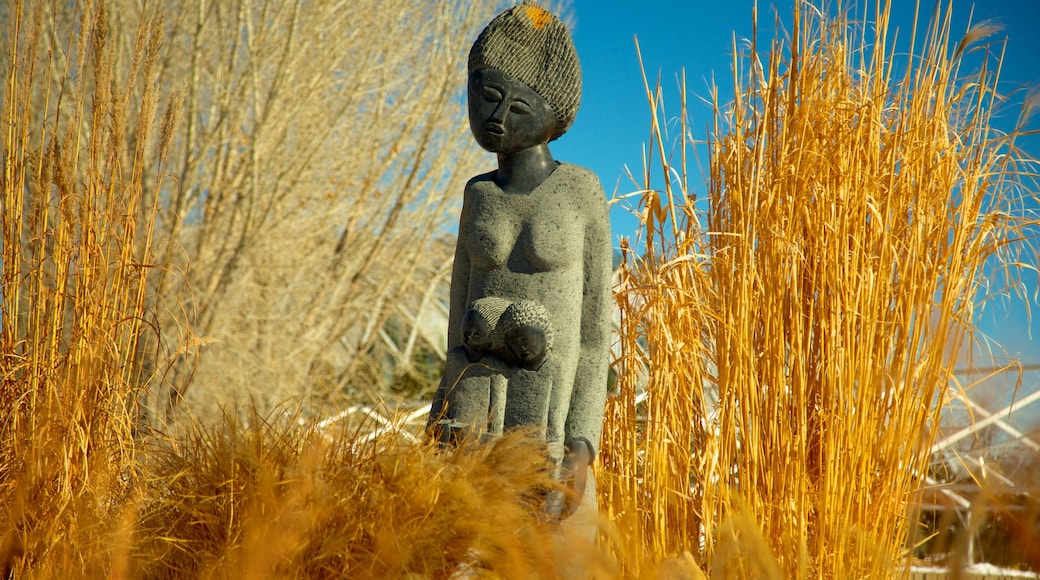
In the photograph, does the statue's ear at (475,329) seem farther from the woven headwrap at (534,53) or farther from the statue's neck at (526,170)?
the woven headwrap at (534,53)

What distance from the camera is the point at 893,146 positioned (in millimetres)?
2301

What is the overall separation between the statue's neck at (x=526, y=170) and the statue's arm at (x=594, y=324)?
0.12 m

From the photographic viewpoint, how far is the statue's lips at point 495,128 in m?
1.98

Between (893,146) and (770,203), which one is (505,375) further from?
(893,146)

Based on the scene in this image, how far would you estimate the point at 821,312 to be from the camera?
2.29 meters

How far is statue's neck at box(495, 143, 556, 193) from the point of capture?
2.02 meters

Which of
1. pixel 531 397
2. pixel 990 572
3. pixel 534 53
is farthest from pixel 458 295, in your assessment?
pixel 990 572

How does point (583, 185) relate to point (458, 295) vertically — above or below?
above

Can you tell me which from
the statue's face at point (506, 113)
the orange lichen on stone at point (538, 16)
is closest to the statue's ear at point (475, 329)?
the statue's face at point (506, 113)

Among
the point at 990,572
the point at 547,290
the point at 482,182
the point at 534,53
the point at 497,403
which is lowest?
the point at 990,572

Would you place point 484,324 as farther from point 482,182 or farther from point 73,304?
point 73,304

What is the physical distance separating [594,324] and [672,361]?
48 cm

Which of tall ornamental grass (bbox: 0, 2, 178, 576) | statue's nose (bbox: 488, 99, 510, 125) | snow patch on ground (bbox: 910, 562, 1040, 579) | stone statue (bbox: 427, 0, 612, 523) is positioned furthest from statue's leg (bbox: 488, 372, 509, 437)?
snow patch on ground (bbox: 910, 562, 1040, 579)

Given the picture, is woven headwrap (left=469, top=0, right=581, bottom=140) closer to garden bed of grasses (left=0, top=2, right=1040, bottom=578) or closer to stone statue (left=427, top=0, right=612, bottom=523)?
stone statue (left=427, top=0, right=612, bottom=523)
